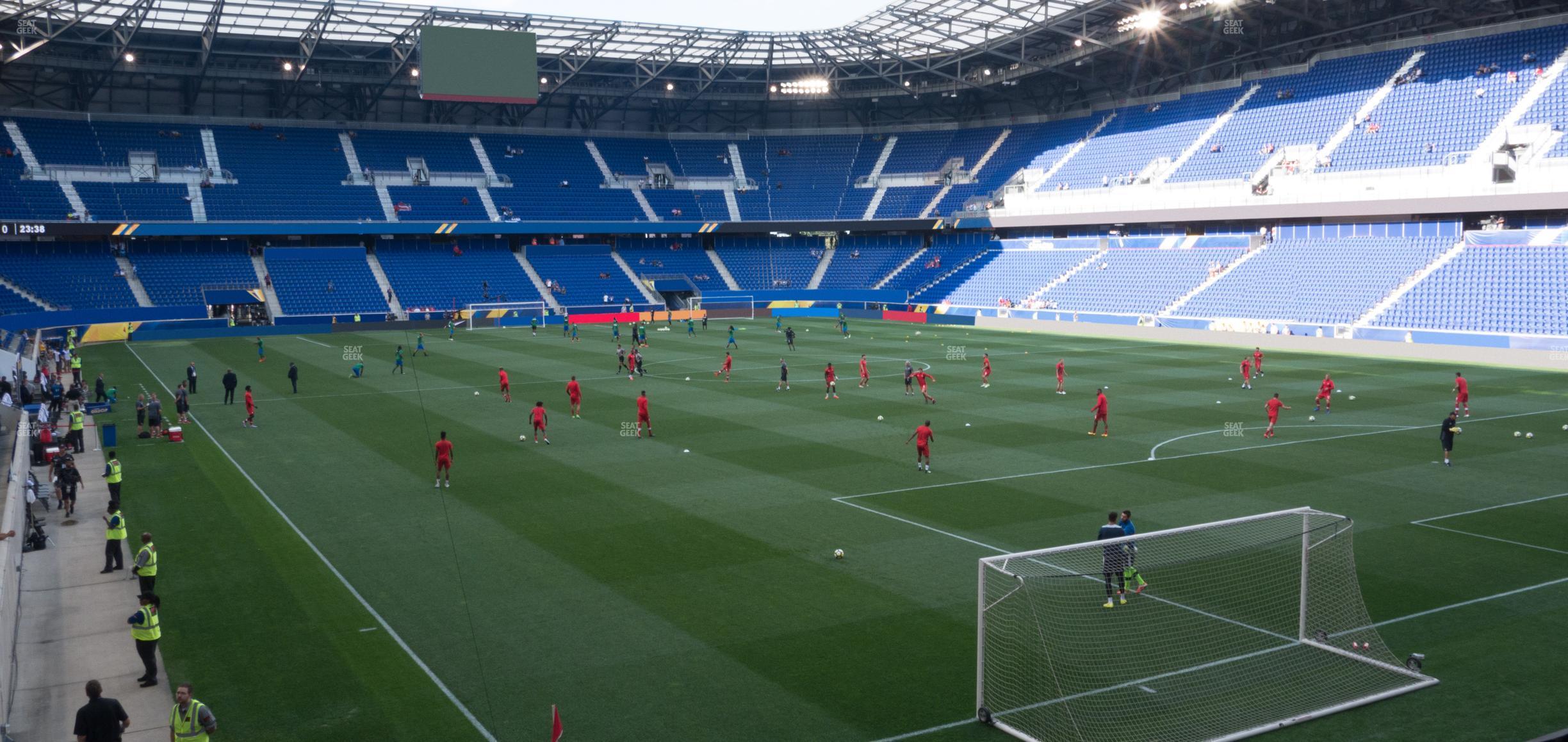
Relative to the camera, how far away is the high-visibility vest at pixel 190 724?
10.0 meters

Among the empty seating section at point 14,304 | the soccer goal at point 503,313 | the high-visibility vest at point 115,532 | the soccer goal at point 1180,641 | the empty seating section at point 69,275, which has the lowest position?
the soccer goal at point 1180,641

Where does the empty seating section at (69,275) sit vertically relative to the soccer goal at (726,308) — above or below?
above

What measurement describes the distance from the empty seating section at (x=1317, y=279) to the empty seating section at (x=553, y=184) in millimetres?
46298

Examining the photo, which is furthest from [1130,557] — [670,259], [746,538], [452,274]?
[670,259]

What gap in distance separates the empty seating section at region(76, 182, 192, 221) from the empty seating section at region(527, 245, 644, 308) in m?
24.3

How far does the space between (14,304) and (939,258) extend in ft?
204

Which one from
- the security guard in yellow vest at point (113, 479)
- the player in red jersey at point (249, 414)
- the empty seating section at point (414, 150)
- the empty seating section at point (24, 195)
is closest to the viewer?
the security guard in yellow vest at point (113, 479)

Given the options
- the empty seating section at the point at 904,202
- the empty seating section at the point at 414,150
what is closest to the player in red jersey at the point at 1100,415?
the empty seating section at the point at 904,202

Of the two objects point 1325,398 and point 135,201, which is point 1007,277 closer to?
point 1325,398

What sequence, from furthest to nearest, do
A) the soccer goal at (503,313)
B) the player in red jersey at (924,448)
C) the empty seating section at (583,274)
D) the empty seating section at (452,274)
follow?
the empty seating section at (583,274) → the empty seating section at (452,274) → the soccer goal at (503,313) → the player in red jersey at (924,448)

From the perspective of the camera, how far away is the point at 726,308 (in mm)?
84562

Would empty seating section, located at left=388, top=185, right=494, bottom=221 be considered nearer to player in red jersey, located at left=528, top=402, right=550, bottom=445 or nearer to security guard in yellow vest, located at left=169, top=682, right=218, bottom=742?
player in red jersey, located at left=528, top=402, right=550, bottom=445

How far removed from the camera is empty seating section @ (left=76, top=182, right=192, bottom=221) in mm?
69875

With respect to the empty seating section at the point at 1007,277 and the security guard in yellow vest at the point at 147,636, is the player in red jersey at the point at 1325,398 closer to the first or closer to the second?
the security guard in yellow vest at the point at 147,636
